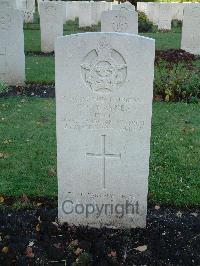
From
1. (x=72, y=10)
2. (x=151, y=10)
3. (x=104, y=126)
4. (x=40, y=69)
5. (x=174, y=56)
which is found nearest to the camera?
(x=104, y=126)

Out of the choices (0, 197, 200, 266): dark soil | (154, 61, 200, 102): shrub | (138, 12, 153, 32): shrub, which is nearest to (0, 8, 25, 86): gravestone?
(154, 61, 200, 102): shrub

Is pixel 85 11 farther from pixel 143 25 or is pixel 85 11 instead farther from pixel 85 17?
pixel 143 25

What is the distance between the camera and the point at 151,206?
192 inches

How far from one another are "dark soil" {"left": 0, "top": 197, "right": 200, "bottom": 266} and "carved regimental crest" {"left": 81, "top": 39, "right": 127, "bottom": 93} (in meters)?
1.39

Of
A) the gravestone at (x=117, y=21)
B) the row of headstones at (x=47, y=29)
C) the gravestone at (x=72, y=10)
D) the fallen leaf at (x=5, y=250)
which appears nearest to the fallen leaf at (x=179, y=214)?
the fallen leaf at (x=5, y=250)

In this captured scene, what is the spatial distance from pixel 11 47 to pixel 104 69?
21.4 feet

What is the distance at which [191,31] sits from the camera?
1564 cm

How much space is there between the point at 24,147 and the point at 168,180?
2.21 metres

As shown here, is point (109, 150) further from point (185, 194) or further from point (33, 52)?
point (33, 52)

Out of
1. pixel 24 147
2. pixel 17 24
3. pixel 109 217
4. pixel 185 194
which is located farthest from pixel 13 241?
pixel 17 24

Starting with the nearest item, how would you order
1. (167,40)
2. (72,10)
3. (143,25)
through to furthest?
(167,40)
(143,25)
(72,10)

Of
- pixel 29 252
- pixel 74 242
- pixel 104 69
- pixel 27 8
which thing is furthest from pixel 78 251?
pixel 27 8

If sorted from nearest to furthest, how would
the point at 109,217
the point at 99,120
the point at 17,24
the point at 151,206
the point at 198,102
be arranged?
1. the point at 99,120
2. the point at 109,217
3. the point at 151,206
4. the point at 198,102
5. the point at 17,24

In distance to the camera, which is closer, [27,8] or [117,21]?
[117,21]
